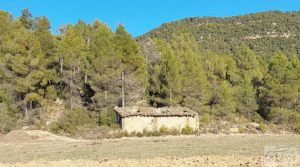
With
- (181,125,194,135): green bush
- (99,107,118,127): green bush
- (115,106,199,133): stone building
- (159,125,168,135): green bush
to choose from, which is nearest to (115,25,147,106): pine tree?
(99,107,118,127): green bush

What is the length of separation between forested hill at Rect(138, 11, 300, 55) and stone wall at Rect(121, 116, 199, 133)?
6578 cm

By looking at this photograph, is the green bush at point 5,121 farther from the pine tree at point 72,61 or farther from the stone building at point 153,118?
the stone building at point 153,118

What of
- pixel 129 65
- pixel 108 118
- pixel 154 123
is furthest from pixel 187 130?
pixel 129 65

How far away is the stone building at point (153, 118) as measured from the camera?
153 ft

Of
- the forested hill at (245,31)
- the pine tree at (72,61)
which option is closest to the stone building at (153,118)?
the pine tree at (72,61)

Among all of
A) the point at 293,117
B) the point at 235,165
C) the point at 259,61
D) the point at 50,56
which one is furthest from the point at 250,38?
the point at 235,165

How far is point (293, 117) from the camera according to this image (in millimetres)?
59312

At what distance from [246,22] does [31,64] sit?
121m

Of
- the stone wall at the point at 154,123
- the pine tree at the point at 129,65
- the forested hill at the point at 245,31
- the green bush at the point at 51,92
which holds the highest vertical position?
the forested hill at the point at 245,31

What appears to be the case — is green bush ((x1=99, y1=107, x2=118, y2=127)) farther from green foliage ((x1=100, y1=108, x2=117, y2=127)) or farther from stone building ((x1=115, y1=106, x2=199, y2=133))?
stone building ((x1=115, y1=106, x2=199, y2=133))

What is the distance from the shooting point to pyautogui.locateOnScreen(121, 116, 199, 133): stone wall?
46.6m

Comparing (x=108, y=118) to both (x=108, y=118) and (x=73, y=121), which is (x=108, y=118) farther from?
(x=73, y=121)

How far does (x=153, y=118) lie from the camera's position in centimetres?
4747

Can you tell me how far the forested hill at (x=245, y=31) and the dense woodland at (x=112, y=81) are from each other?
4982 cm
